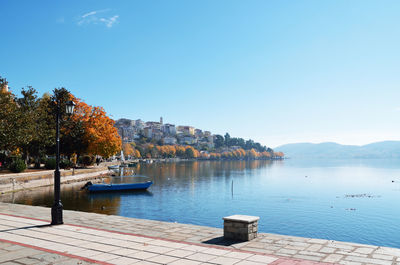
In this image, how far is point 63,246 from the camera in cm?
1097

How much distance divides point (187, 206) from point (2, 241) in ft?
84.1

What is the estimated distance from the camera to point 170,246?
10961 mm

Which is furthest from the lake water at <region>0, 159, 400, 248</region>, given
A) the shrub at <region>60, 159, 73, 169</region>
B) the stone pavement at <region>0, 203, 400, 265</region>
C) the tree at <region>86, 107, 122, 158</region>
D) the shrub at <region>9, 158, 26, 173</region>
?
the stone pavement at <region>0, 203, 400, 265</region>

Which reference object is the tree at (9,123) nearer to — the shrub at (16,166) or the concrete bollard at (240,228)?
the shrub at (16,166)

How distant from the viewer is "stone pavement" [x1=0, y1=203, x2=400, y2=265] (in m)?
9.42

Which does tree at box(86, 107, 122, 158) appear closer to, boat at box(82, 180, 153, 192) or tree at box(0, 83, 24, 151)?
boat at box(82, 180, 153, 192)

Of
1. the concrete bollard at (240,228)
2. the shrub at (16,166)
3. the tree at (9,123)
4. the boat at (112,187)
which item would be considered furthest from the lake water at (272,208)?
the concrete bollard at (240,228)

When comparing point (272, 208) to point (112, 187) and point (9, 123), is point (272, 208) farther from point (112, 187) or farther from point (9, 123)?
point (9, 123)

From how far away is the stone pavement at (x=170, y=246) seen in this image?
9.42m

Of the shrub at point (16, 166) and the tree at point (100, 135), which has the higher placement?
the tree at point (100, 135)

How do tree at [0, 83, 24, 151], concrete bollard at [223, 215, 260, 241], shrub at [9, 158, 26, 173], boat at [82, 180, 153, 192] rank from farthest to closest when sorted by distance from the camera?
boat at [82, 180, 153, 192]
shrub at [9, 158, 26, 173]
tree at [0, 83, 24, 151]
concrete bollard at [223, 215, 260, 241]

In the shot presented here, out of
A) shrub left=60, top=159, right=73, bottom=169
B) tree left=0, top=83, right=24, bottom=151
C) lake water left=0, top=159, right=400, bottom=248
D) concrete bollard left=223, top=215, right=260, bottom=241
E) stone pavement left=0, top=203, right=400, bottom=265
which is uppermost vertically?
tree left=0, top=83, right=24, bottom=151

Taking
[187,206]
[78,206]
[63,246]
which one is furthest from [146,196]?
[63,246]

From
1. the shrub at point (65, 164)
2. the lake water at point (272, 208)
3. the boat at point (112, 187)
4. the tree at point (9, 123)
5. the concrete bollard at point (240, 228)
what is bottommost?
the lake water at point (272, 208)
